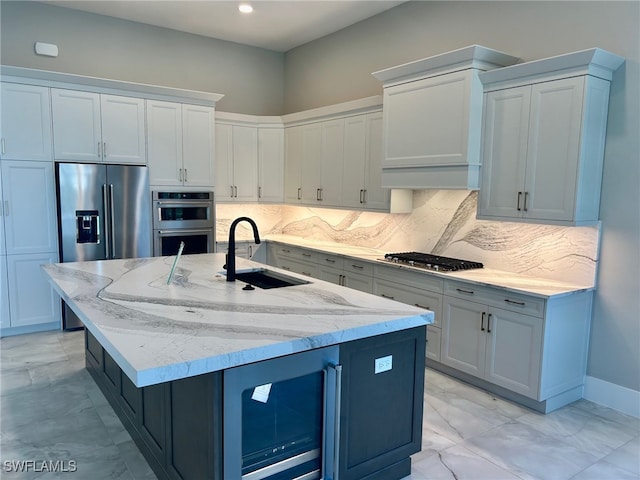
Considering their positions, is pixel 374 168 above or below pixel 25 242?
above

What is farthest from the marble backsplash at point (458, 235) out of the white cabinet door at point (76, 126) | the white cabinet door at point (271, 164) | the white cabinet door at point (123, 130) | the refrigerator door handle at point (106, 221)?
the white cabinet door at point (76, 126)

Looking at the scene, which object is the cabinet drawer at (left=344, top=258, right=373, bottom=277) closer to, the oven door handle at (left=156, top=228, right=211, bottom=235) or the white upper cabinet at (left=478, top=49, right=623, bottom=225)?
the white upper cabinet at (left=478, top=49, right=623, bottom=225)

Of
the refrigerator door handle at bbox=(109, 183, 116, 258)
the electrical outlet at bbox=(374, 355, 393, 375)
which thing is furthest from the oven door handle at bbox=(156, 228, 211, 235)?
the electrical outlet at bbox=(374, 355, 393, 375)

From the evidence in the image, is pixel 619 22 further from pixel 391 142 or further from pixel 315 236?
pixel 315 236

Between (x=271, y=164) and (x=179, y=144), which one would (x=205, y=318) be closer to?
(x=179, y=144)

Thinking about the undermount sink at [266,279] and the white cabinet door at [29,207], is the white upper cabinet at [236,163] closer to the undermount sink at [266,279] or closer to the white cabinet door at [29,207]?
the white cabinet door at [29,207]

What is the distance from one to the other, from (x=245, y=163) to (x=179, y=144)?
0.93 metres

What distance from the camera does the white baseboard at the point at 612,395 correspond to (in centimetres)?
315

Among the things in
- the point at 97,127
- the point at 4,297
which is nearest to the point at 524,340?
the point at 97,127

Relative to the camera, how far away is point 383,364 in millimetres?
2152

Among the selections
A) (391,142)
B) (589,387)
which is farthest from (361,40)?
(589,387)

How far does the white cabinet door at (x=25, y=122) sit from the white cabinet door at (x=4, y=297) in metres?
1.00

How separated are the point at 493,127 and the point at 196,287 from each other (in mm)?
2466

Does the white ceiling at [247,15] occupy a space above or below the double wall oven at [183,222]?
above
